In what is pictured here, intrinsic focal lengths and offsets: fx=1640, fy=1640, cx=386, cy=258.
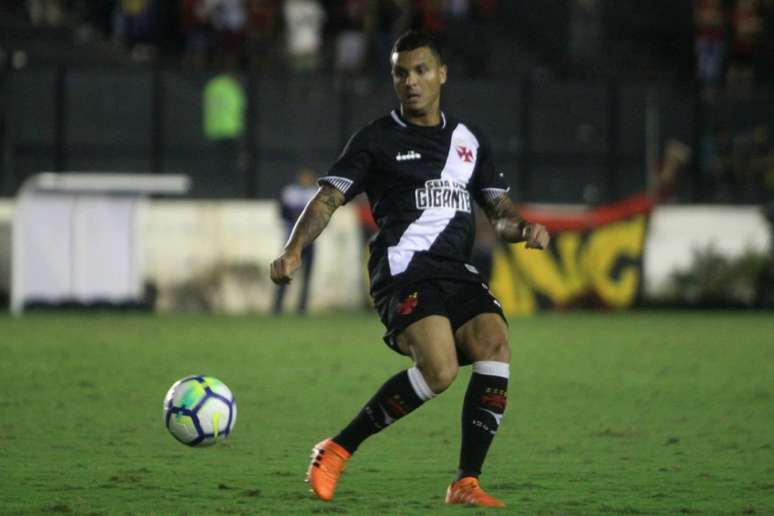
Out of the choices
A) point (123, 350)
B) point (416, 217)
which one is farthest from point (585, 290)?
point (416, 217)

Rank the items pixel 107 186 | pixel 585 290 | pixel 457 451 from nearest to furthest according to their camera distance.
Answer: pixel 457 451
pixel 107 186
pixel 585 290

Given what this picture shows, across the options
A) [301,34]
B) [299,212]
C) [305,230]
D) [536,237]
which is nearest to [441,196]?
[536,237]

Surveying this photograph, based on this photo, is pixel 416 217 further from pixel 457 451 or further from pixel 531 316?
pixel 531 316

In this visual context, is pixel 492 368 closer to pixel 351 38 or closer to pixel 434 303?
pixel 434 303

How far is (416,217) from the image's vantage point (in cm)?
740

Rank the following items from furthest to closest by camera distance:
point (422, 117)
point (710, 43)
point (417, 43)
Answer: point (710, 43) → point (422, 117) → point (417, 43)

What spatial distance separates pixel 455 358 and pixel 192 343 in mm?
9743

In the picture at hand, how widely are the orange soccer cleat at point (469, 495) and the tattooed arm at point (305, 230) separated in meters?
1.15

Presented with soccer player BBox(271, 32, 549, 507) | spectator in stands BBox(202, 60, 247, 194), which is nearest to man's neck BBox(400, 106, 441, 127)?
soccer player BBox(271, 32, 549, 507)

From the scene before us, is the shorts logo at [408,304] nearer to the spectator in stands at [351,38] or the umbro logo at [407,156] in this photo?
the umbro logo at [407,156]

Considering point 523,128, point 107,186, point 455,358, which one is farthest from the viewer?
point 523,128

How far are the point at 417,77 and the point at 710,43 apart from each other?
817 inches

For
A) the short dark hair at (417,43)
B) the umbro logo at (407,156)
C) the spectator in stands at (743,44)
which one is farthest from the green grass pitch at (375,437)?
the spectator in stands at (743,44)

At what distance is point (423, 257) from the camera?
7.34 meters
